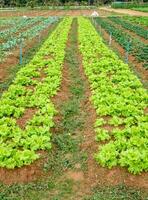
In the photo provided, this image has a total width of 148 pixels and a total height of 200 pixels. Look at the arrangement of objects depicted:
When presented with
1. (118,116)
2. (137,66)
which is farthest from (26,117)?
(137,66)

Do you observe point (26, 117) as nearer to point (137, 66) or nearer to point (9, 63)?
point (9, 63)

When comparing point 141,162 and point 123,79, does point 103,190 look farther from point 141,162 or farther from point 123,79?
point 123,79

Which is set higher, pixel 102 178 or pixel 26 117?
pixel 26 117

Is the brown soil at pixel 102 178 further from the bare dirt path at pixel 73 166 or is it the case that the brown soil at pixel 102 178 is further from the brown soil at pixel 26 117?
the brown soil at pixel 26 117

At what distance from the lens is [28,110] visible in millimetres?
11352

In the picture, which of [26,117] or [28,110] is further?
[28,110]

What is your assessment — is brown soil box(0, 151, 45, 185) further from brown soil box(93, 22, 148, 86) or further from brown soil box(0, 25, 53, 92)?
brown soil box(93, 22, 148, 86)

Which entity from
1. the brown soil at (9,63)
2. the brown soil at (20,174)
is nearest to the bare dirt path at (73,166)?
the brown soil at (20,174)

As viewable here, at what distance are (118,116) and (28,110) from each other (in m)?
2.59

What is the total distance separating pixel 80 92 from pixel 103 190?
21.9 ft

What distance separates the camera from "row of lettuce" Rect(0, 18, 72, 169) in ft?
27.2

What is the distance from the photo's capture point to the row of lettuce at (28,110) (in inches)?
327

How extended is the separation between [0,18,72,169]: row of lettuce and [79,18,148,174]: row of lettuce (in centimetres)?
129

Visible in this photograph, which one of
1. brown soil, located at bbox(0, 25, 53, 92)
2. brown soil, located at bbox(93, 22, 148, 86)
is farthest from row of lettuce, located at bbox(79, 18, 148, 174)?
brown soil, located at bbox(0, 25, 53, 92)
